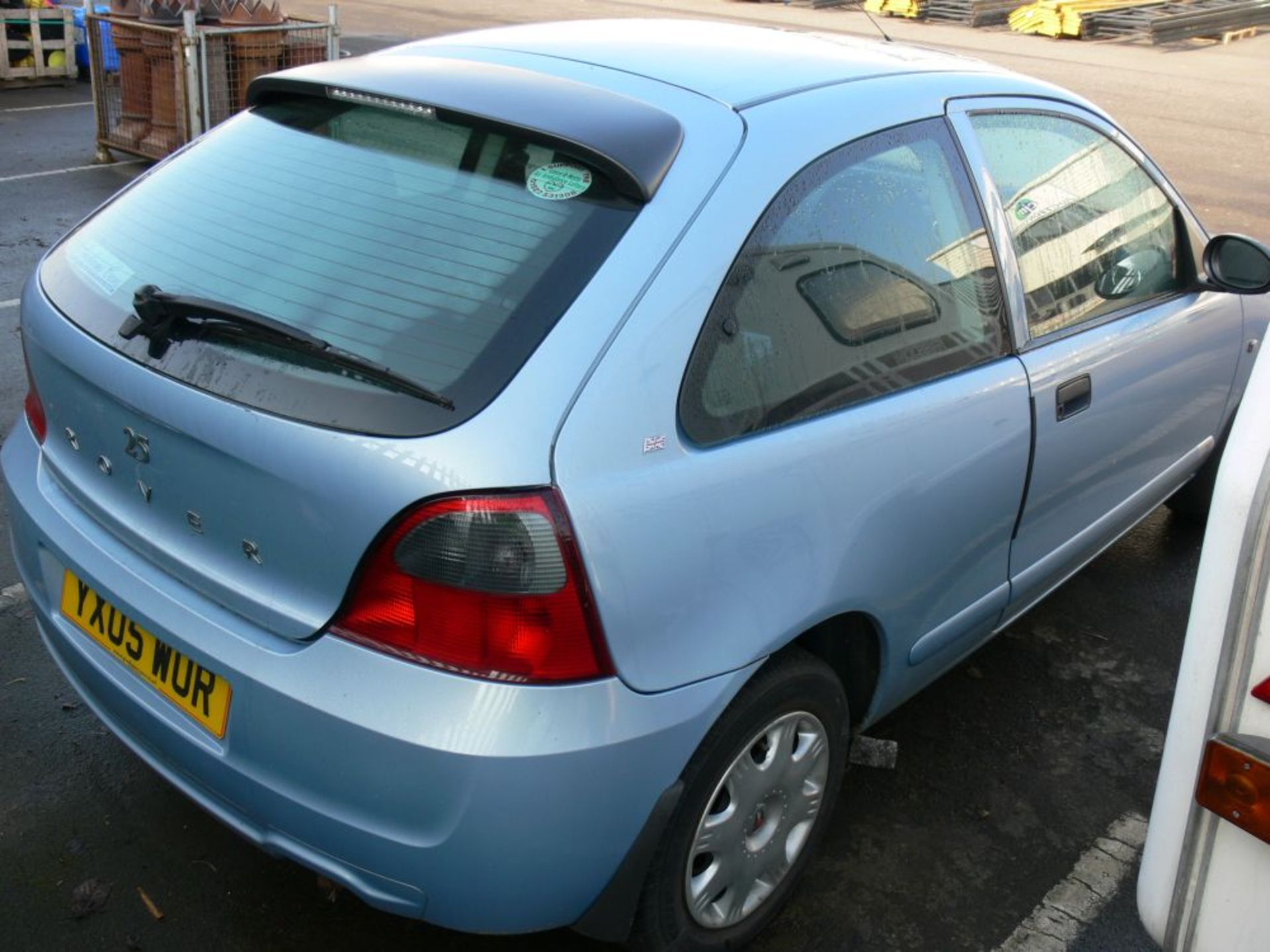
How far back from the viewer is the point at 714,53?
2842 millimetres

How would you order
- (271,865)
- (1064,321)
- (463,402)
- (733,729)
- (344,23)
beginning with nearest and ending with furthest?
1. (463,402)
2. (733,729)
3. (271,865)
4. (1064,321)
5. (344,23)

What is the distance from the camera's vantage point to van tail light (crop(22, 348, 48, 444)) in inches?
105

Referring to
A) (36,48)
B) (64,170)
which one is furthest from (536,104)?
(36,48)

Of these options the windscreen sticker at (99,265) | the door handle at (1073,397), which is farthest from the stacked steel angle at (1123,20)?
the windscreen sticker at (99,265)

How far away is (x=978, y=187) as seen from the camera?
2965 mm

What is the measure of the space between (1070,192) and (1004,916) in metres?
1.84

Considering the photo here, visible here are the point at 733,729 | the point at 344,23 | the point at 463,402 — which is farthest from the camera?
the point at 344,23

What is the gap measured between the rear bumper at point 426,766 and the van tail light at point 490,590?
4 cm

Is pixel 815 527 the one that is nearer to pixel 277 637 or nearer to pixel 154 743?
pixel 277 637

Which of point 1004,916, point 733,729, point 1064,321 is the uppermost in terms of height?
point 1064,321

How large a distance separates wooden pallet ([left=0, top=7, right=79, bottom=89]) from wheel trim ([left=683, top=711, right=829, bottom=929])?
41.2ft

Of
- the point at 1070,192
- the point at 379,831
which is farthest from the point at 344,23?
the point at 379,831

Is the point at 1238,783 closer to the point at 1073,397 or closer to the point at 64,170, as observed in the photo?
the point at 1073,397

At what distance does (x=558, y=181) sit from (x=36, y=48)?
12.3 m
